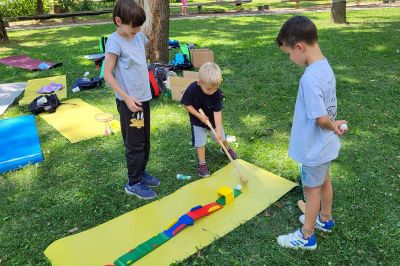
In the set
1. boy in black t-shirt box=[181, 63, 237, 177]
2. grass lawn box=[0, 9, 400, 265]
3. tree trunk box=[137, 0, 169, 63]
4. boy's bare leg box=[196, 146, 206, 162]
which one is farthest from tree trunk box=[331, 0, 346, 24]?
boy's bare leg box=[196, 146, 206, 162]

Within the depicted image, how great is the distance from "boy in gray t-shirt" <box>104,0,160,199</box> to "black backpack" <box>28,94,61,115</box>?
250 centimetres

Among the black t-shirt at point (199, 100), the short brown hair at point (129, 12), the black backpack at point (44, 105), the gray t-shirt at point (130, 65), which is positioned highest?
the short brown hair at point (129, 12)

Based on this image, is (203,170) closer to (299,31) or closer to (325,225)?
(325,225)

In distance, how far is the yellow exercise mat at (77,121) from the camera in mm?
4492

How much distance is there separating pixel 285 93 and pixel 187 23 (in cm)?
901

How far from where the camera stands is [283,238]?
2572mm

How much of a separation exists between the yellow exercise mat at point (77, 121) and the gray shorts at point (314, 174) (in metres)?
2.80

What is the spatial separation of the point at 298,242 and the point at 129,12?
1.96 m

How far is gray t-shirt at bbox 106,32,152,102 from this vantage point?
9.07 ft

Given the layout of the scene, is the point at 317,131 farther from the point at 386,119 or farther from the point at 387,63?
the point at 387,63

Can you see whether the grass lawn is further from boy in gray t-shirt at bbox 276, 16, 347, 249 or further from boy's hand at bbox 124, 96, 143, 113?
boy's hand at bbox 124, 96, 143, 113

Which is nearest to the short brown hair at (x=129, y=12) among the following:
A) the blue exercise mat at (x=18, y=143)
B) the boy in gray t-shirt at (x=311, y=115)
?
the boy in gray t-shirt at (x=311, y=115)

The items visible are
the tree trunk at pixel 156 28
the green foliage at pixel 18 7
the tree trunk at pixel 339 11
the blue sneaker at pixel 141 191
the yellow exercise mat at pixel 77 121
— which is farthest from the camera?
the green foliage at pixel 18 7

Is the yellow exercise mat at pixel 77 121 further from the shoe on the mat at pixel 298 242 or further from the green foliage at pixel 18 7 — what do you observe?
the green foliage at pixel 18 7
